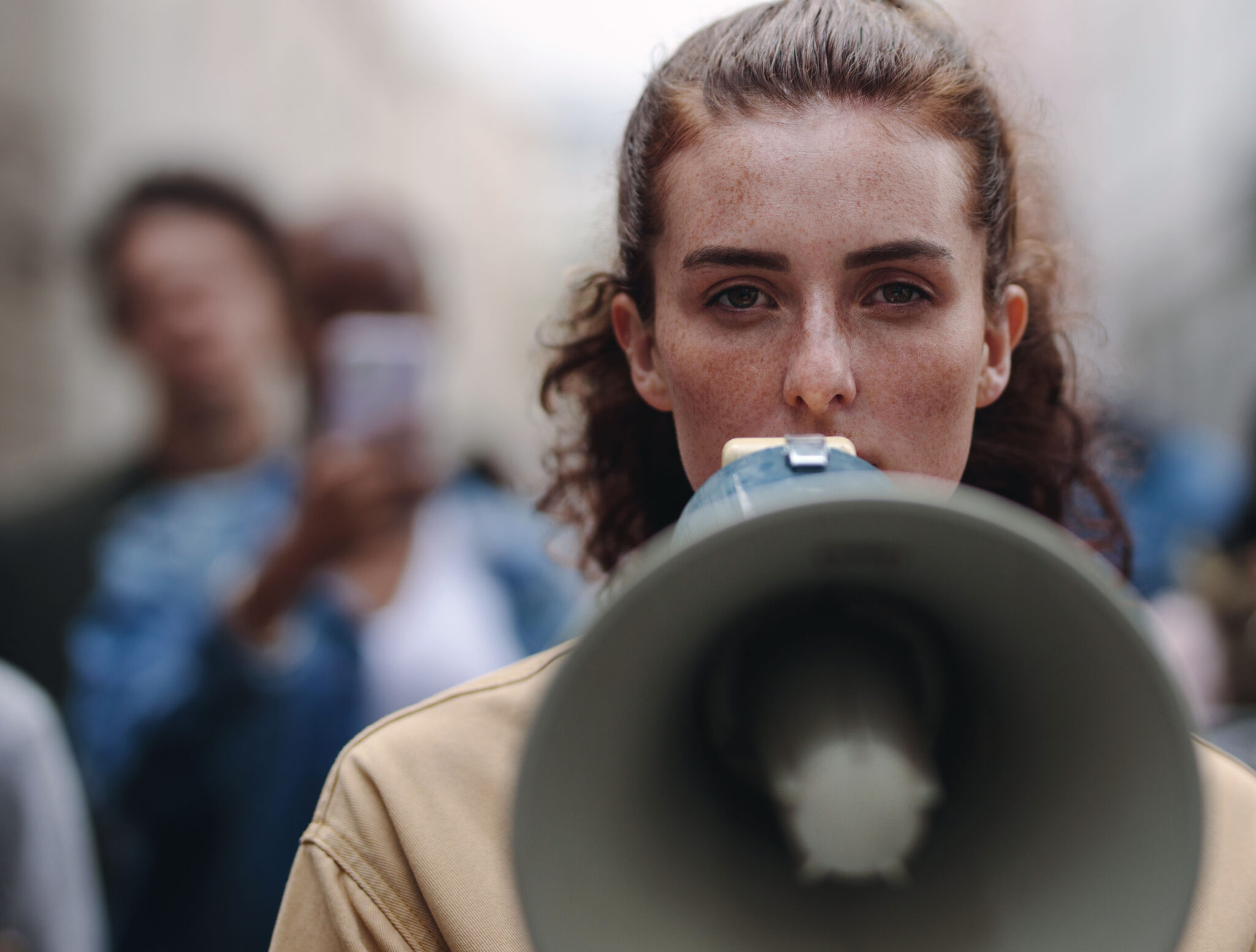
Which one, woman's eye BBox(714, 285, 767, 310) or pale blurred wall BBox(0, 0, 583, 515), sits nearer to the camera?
woman's eye BBox(714, 285, 767, 310)

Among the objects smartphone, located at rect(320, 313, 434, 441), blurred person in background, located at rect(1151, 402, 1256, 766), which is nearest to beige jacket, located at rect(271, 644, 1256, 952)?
smartphone, located at rect(320, 313, 434, 441)

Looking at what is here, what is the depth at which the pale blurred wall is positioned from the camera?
502 cm

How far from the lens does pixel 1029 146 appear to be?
1814 millimetres

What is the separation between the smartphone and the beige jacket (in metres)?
1.72

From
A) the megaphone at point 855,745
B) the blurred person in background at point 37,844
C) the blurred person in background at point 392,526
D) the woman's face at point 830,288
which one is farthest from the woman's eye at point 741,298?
the blurred person in background at point 37,844

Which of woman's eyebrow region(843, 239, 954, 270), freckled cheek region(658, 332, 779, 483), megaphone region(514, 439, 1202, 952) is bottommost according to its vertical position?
megaphone region(514, 439, 1202, 952)

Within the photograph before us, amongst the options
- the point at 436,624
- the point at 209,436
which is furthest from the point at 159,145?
the point at 436,624

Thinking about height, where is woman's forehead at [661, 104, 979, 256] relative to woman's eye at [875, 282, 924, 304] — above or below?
above

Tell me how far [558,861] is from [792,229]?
753 mm

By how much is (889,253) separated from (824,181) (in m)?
0.11

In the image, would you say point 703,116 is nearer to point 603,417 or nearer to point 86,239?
point 603,417

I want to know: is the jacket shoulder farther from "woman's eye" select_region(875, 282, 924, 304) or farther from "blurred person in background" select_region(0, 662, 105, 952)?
"blurred person in background" select_region(0, 662, 105, 952)

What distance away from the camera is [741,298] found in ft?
4.61

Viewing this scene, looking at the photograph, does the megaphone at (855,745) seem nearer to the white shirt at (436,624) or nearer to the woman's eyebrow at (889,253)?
the woman's eyebrow at (889,253)
